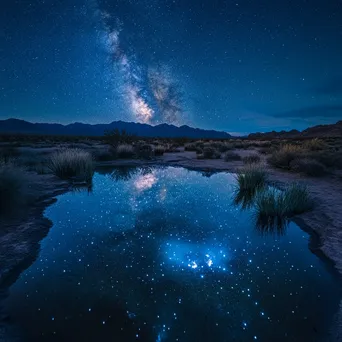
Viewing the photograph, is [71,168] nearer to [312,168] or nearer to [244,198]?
[244,198]

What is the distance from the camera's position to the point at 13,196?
22.5ft

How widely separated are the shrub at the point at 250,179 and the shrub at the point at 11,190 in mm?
7103

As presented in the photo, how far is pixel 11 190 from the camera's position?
6855mm

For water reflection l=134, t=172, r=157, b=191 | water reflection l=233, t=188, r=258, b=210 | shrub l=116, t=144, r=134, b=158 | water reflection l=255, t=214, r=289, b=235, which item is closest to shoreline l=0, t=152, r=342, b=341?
water reflection l=255, t=214, r=289, b=235

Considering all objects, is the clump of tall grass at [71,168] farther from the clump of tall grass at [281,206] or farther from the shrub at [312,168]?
the shrub at [312,168]

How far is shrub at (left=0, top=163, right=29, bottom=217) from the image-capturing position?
6.39 meters

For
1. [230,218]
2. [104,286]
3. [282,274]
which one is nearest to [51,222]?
[104,286]

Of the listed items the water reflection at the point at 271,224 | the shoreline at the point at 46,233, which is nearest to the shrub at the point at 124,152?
the shoreline at the point at 46,233

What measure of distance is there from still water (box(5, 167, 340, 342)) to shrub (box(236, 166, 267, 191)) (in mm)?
3257

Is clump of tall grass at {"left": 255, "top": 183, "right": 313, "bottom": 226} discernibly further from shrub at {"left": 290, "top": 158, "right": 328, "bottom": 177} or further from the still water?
shrub at {"left": 290, "top": 158, "right": 328, "bottom": 177}

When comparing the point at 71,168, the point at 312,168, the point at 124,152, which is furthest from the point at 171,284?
the point at 124,152

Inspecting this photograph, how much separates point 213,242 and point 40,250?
3.13 m

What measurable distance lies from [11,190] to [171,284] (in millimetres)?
5677

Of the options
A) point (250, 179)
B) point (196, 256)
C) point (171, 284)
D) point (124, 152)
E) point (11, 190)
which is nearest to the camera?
point (171, 284)
